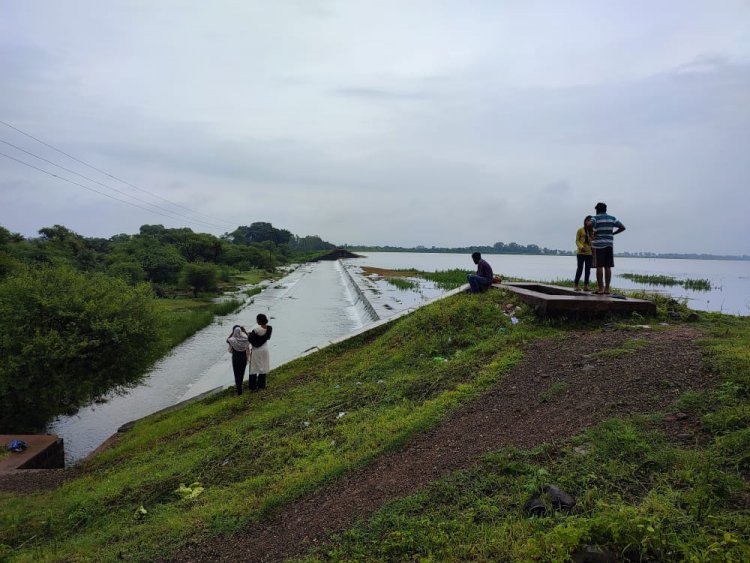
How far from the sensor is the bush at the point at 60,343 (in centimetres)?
1065

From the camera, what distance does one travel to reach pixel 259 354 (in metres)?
11.1

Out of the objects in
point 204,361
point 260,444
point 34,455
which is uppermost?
point 260,444

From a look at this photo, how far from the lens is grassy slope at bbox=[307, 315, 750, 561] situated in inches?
115

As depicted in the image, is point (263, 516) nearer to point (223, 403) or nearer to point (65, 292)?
point (223, 403)

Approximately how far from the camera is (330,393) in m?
9.16

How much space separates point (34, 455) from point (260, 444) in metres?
5.33

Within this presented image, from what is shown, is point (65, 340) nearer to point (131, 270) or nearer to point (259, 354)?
point (259, 354)

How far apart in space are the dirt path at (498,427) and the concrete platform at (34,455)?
6.37 meters

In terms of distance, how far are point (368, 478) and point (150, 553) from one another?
89.4 inches

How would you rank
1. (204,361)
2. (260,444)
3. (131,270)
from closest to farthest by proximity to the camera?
(260,444) → (204,361) → (131,270)

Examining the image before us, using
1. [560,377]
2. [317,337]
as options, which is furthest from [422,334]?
[317,337]

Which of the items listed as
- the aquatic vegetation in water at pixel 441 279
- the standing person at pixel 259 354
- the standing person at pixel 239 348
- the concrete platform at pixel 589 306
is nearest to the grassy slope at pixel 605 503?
the concrete platform at pixel 589 306

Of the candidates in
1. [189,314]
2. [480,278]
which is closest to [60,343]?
[480,278]

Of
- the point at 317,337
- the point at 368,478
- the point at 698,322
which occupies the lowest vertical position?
the point at 317,337
